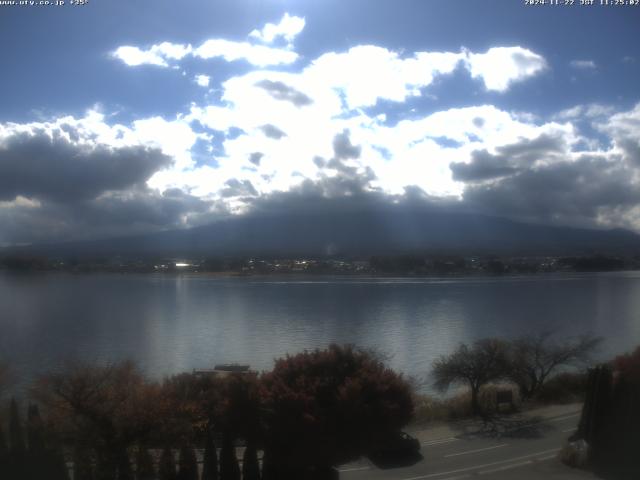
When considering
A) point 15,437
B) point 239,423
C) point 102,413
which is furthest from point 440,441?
point 15,437

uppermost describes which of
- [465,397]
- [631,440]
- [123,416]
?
[123,416]

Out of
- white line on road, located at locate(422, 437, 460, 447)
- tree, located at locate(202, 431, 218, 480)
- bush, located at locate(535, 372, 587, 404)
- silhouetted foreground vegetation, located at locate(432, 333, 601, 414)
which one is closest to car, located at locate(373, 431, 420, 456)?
white line on road, located at locate(422, 437, 460, 447)

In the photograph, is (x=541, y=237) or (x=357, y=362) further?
(x=541, y=237)

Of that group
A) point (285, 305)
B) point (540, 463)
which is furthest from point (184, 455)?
point (285, 305)

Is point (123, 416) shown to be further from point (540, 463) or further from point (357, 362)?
point (540, 463)

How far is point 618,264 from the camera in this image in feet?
102

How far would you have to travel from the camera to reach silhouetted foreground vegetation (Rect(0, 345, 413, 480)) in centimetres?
569

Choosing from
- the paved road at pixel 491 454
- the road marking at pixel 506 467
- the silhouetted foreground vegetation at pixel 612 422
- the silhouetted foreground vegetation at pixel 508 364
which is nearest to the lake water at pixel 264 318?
the silhouetted foreground vegetation at pixel 508 364

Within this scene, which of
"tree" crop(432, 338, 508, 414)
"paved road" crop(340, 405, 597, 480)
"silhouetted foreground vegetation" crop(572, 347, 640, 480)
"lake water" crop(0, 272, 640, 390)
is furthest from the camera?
"lake water" crop(0, 272, 640, 390)

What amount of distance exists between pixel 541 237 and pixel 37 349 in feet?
163

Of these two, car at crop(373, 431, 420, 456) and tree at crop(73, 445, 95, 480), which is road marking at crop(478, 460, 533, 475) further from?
tree at crop(73, 445, 95, 480)

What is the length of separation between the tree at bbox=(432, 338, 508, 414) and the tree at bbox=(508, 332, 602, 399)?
323 mm

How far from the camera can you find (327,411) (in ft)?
20.9

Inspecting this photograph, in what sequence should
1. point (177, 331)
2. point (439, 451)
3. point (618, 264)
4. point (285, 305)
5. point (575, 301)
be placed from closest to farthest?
point (439, 451) → point (177, 331) → point (285, 305) → point (575, 301) → point (618, 264)
